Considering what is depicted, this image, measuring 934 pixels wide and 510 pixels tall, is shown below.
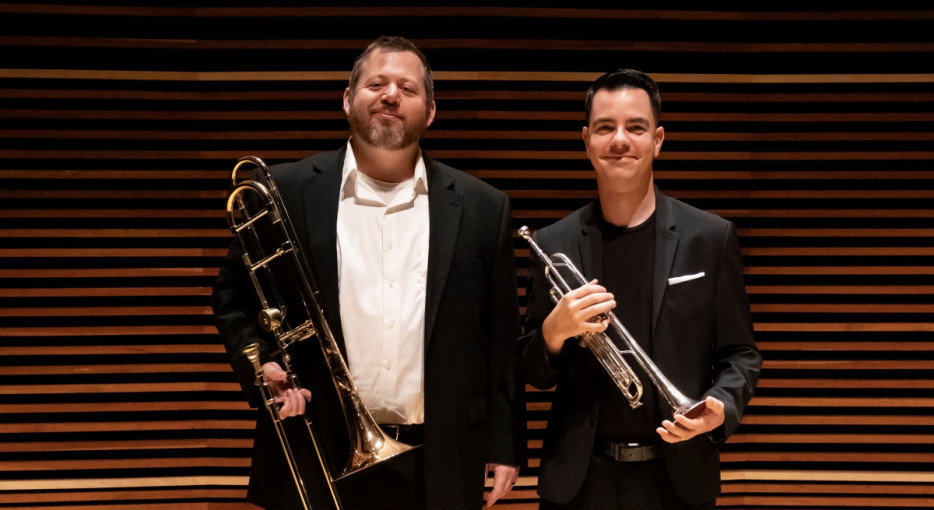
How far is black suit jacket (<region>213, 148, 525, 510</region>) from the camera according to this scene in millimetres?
2260

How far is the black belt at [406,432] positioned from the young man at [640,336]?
0.38m

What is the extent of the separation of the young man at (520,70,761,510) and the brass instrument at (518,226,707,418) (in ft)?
0.20

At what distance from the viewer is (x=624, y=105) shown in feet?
7.59

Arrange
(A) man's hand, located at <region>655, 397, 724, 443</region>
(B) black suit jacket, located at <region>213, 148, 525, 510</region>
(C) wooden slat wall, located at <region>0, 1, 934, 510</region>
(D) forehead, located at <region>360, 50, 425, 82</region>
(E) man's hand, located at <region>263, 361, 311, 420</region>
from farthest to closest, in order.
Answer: (C) wooden slat wall, located at <region>0, 1, 934, 510</region>, (D) forehead, located at <region>360, 50, 425, 82</region>, (B) black suit jacket, located at <region>213, 148, 525, 510</region>, (E) man's hand, located at <region>263, 361, 311, 420</region>, (A) man's hand, located at <region>655, 397, 724, 443</region>

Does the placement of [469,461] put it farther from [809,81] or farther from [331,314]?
[809,81]

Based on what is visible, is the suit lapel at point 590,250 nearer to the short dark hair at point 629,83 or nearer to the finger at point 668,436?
the short dark hair at point 629,83

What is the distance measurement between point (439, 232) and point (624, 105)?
68cm

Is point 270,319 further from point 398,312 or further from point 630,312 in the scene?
point 630,312

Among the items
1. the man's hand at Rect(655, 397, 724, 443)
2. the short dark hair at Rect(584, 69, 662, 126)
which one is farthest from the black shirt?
the short dark hair at Rect(584, 69, 662, 126)

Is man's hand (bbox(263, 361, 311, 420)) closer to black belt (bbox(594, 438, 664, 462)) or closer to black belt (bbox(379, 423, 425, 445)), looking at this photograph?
black belt (bbox(379, 423, 425, 445))

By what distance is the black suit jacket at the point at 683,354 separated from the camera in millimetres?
2193

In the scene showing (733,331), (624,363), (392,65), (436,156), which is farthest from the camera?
(436,156)

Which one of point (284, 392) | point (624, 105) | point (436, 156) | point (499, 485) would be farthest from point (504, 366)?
point (436, 156)

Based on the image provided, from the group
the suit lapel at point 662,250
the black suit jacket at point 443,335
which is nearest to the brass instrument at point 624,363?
the suit lapel at point 662,250
